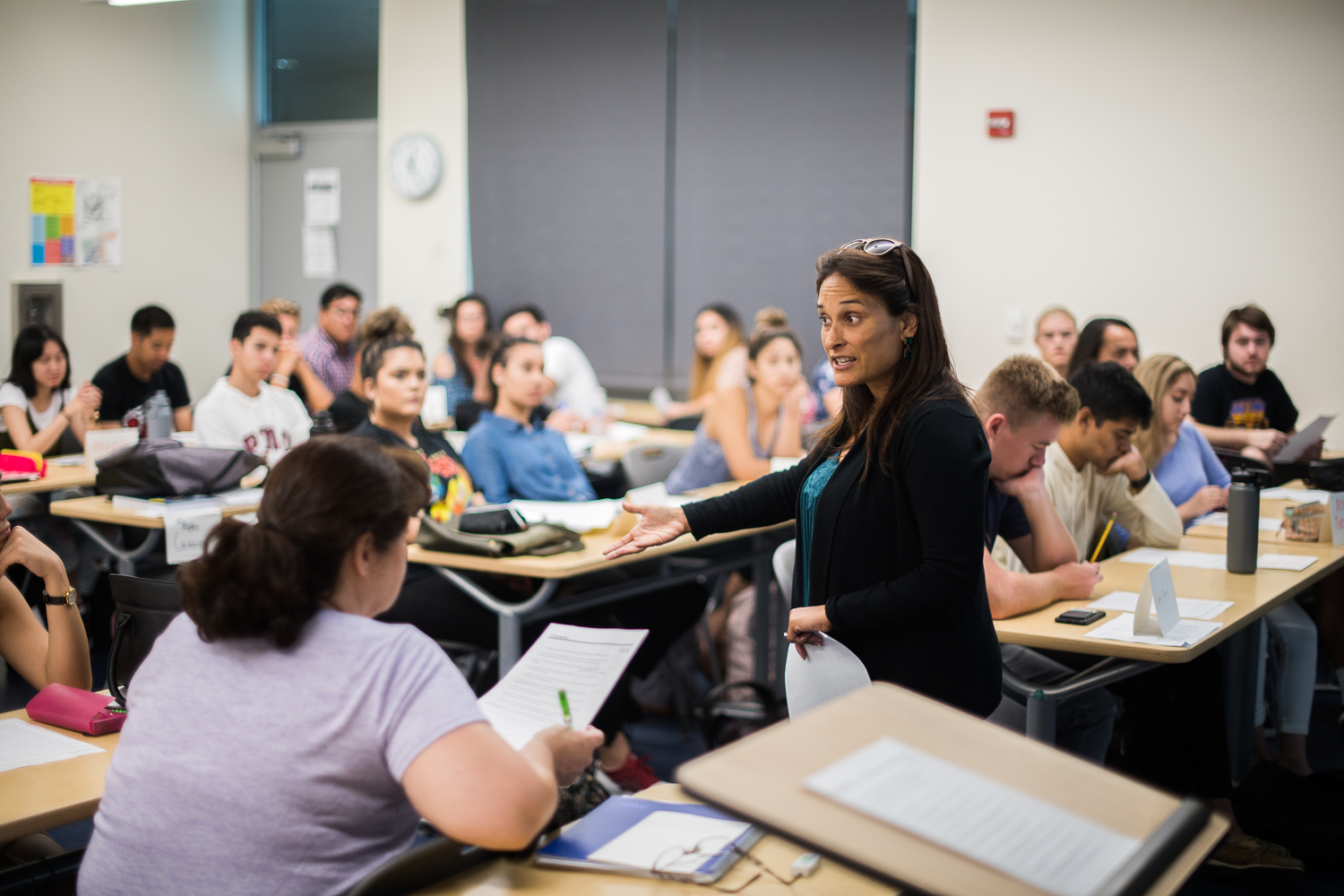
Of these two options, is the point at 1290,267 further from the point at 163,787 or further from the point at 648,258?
the point at 163,787

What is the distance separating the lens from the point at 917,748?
932 mm

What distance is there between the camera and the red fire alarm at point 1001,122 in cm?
556

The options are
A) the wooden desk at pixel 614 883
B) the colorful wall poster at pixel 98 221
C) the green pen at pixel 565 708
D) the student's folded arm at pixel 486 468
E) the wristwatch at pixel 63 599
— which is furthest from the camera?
the colorful wall poster at pixel 98 221

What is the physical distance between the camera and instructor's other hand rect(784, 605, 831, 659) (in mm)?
1704

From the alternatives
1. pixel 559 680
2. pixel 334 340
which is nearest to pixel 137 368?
pixel 334 340

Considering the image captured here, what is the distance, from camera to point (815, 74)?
19.8 ft

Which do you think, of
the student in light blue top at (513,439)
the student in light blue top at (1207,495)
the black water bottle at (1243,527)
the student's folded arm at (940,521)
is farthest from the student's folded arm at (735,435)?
the student's folded arm at (940,521)

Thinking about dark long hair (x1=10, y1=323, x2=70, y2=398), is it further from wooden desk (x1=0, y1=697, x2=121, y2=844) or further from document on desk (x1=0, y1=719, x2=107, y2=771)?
wooden desk (x1=0, y1=697, x2=121, y2=844)

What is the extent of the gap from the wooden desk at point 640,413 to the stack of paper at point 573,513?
282 centimetres

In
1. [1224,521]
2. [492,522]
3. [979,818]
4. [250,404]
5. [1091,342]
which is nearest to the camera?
[979,818]

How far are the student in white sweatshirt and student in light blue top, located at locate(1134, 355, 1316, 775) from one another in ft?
10.2

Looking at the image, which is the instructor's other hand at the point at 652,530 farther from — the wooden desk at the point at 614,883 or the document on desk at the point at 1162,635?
the document on desk at the point at 1162,635

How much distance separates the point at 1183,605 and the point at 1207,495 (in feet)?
3.77

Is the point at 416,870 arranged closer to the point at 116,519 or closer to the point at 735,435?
the point at 116,519
